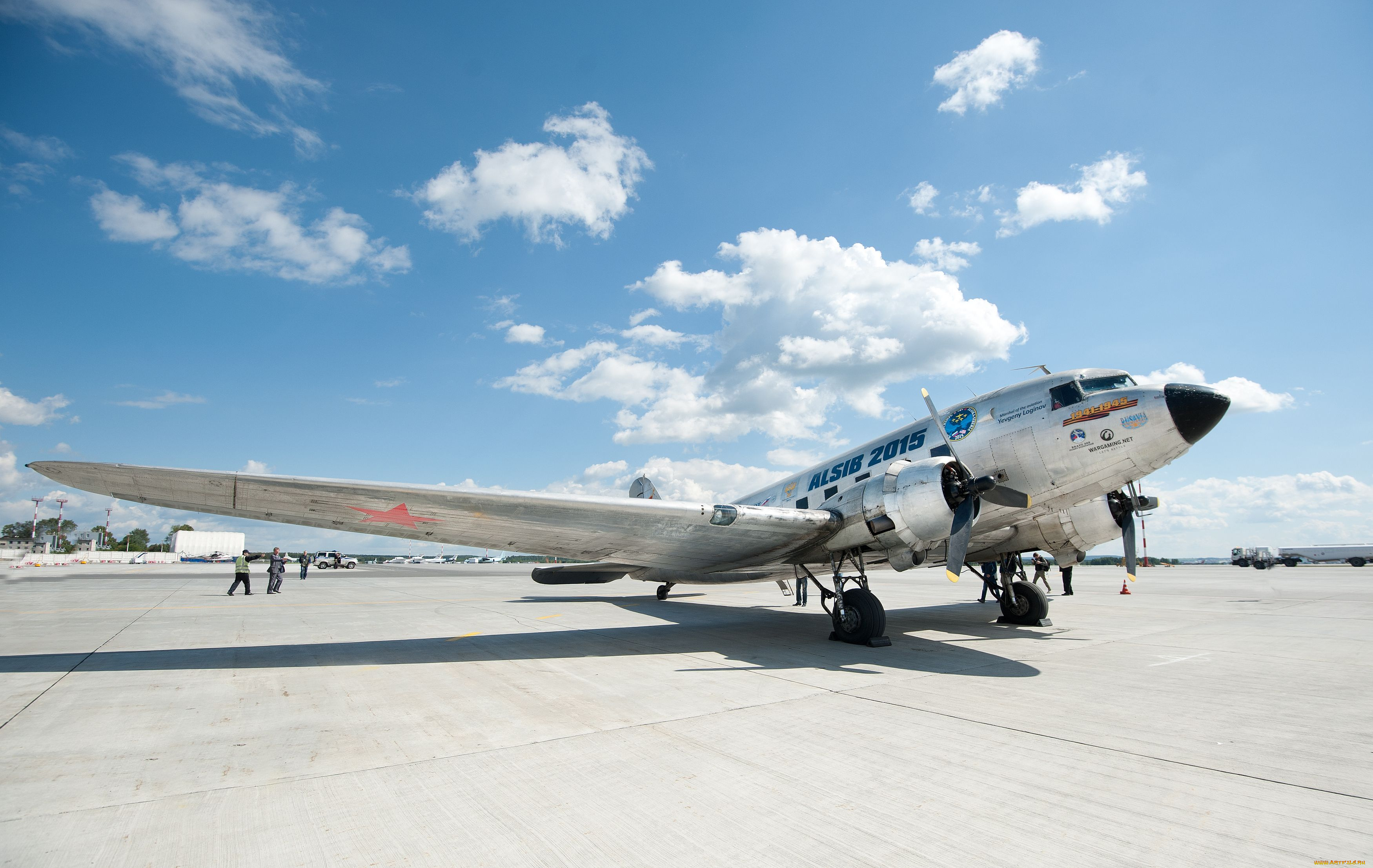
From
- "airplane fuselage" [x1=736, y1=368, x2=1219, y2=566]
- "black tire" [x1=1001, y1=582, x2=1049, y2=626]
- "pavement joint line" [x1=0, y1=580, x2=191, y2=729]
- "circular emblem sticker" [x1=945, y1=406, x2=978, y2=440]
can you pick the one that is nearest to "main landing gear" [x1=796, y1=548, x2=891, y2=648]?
"airplane fuselage" [x1=736, y1=368, x2=1219, y2=566]

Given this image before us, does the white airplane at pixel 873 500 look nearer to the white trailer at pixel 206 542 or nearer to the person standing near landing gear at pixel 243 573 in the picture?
the person standing near landing gear at pixel 243 573

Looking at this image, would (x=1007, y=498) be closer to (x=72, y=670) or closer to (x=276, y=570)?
(x=72, y=670)

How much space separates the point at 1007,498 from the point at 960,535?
1.33 m

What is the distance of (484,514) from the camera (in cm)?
867

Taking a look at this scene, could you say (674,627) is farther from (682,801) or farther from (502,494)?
(682,801)

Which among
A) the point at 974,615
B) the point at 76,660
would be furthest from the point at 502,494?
the point at 974,615

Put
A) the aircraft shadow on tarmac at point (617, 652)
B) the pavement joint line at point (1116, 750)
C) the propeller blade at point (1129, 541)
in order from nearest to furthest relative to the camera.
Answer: the pavement joint line at point (1116, 750), the aircraft shadow on tarmac at point (617, 652), the propeller blade at point (1129, 541)

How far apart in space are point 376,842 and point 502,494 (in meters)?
5.27

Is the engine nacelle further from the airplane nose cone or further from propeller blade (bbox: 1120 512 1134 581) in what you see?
propeller blade (bbox: 1120 512 1134 581)

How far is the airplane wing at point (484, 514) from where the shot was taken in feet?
23.4

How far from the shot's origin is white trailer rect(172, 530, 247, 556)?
335 feet

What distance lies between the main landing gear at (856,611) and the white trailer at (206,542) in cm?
12129

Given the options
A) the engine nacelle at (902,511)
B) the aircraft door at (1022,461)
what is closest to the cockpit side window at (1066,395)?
the aircraft door at (1022,461)

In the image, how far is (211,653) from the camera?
9.18 meters
